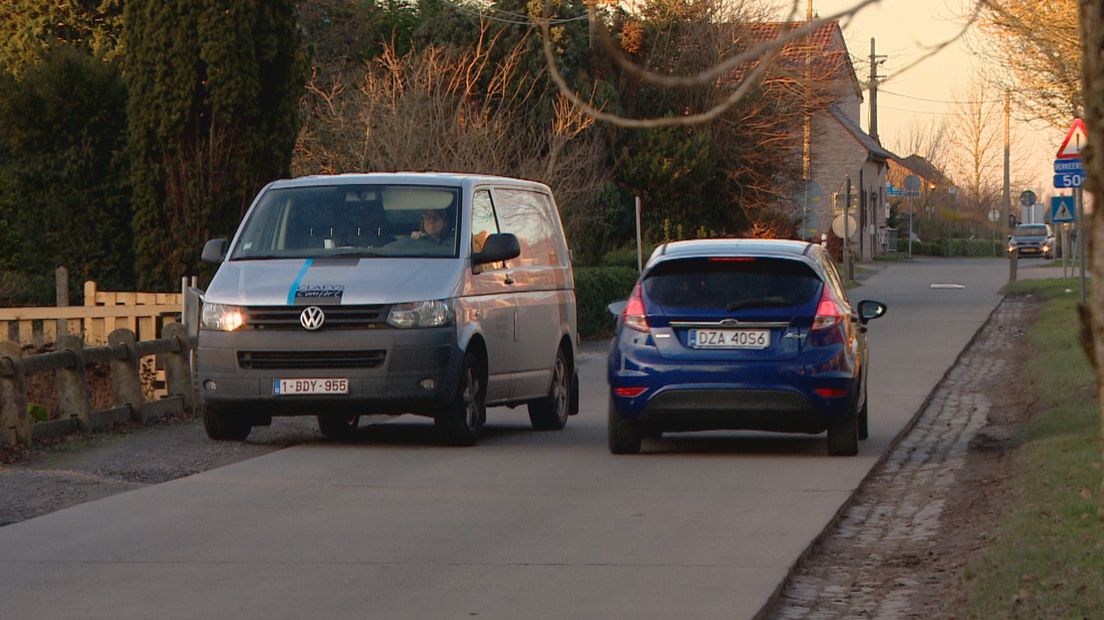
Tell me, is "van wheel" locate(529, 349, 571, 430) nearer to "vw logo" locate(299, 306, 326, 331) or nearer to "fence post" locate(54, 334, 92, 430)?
A: "vw logo" locate(299, 306, 326, 331)

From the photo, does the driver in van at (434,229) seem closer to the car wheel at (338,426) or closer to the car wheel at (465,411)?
the car wheel at (465,411)

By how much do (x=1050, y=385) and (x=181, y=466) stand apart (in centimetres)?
911

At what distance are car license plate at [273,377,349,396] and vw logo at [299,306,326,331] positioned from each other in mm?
379

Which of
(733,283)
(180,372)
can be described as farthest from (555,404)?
(180,372)

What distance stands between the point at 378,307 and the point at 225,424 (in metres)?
1.83

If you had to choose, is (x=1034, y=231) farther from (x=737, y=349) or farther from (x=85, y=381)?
(x=737, y=349)

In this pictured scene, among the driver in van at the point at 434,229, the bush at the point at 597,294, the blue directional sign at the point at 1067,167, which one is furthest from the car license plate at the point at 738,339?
the bush at the point at 597,294

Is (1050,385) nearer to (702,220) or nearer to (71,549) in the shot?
(71,549)

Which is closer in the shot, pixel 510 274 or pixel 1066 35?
pixel 510 274

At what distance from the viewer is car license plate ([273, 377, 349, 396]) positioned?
13.3 meters

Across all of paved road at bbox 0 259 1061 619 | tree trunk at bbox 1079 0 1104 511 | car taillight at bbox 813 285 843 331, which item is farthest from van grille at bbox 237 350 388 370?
tree trunk at bbox 1079 0 1104 511

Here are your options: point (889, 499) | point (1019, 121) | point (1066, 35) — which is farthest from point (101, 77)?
point (889, 499)

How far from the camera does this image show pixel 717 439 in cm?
1490

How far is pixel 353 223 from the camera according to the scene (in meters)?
14.4
